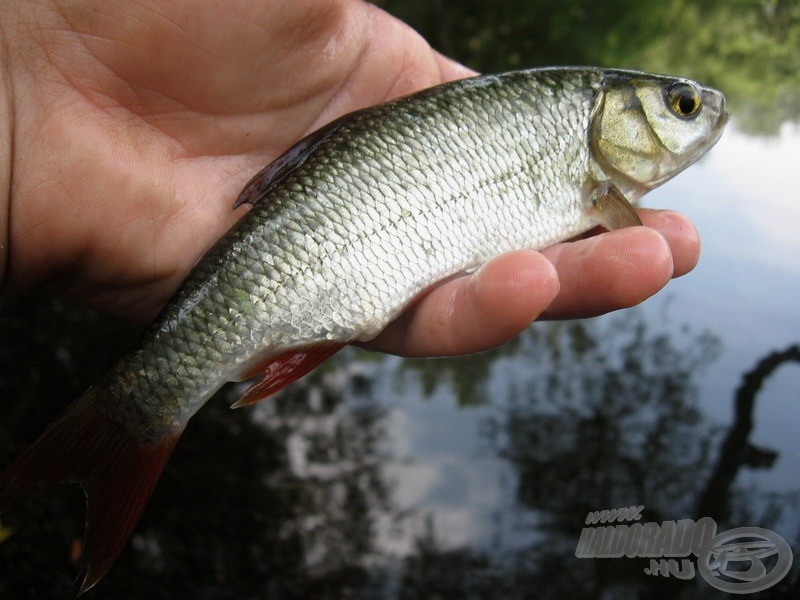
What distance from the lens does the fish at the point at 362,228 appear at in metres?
2.20

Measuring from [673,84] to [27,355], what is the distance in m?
5.28

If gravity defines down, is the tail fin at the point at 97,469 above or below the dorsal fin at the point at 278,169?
below

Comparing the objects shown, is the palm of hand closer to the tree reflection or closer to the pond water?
the pond water

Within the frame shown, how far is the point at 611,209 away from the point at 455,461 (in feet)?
10.6

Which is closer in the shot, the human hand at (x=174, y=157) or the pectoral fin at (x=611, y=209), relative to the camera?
the human hand at (x=174, y=157)

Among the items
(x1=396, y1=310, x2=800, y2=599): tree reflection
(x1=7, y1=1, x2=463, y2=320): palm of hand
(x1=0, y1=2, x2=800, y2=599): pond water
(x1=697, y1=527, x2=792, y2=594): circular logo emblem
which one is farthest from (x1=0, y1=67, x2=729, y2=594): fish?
Result: (x1=396, y1=310, x2=800, y2=599): tree reflection

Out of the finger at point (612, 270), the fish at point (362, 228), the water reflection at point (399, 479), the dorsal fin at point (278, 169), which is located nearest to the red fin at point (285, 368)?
the fish at point (362, 228)

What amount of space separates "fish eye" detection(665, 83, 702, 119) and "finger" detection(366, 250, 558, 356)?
3.90 feet

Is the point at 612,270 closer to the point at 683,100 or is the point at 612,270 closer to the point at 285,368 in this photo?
the point at 683,100

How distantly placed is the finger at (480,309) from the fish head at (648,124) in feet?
2.96

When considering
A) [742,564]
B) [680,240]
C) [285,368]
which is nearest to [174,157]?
[285,368]

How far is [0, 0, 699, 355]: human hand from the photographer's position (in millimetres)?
2406

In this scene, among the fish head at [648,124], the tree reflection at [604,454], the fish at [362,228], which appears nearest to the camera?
the fish at [362,228]

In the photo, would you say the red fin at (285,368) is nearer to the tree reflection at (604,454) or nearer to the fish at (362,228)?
the fish at (362,228)
